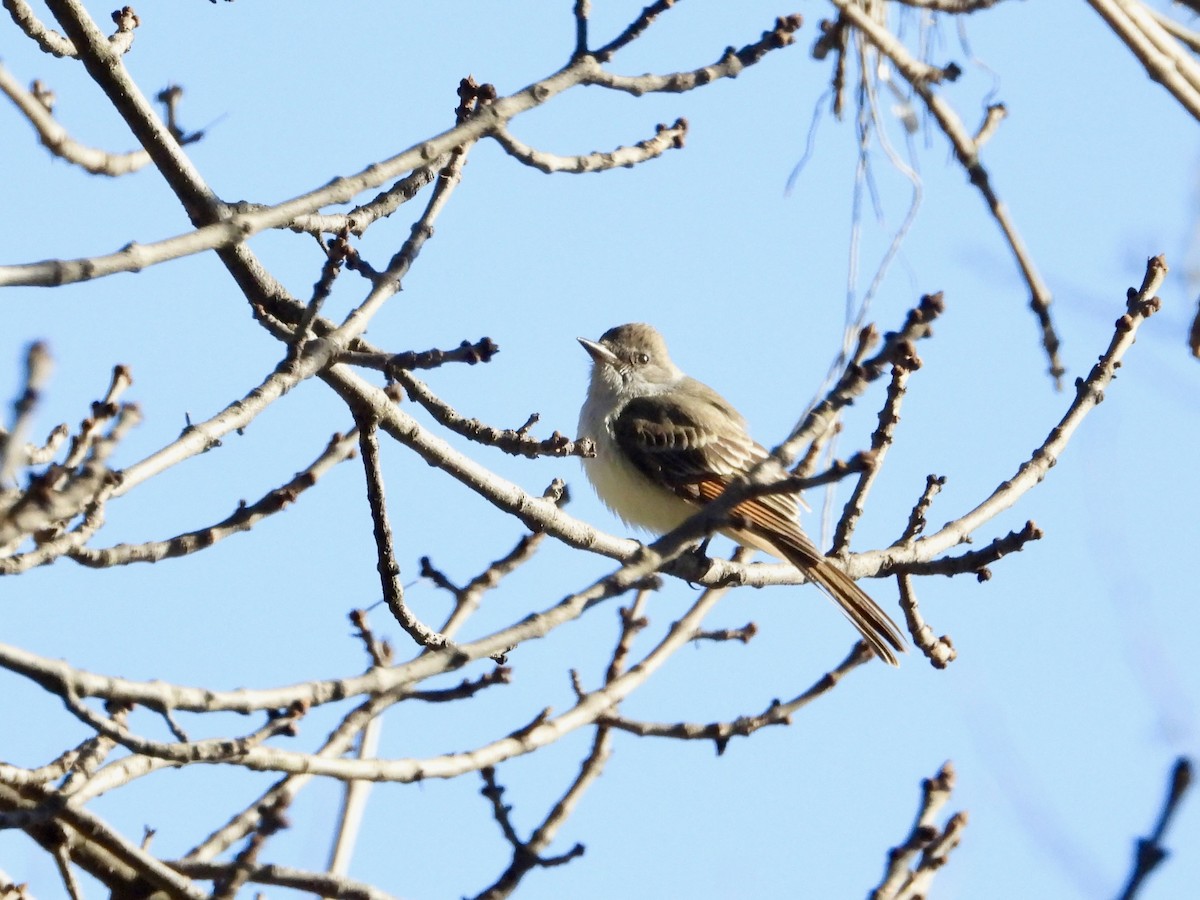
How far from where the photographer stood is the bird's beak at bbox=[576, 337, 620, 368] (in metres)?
10.2

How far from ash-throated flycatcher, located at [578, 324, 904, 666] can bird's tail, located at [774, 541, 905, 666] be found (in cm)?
26

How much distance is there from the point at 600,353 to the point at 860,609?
12.7ft

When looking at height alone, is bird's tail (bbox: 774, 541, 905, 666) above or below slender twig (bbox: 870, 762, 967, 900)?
above

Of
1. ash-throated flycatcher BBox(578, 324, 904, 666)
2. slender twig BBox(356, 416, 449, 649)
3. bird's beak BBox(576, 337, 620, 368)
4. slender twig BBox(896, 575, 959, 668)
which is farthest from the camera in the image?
bird's beak BBox(576, 337, 620, 368)

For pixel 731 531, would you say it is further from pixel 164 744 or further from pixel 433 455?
pixel 164 744

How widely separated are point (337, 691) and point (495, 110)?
205 centimetres

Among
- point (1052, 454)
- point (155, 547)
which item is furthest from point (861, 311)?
point (155, 547)

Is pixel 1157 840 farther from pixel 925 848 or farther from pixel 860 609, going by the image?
pixel 860 609

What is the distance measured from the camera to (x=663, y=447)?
9055 millimetres

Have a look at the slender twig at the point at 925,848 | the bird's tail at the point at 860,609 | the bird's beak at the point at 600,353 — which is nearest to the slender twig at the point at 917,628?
the bird's tail at the point at 860,609

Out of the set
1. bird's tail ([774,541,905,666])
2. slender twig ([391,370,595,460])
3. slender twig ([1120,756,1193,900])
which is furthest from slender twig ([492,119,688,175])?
slender twig ([1120,756,1193,900])

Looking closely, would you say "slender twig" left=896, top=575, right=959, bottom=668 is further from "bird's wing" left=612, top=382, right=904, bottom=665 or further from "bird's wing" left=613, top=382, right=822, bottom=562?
"bird's wing" left=613, top=382, right=822, bottom=562

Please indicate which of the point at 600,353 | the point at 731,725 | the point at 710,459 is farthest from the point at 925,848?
the point at 600,353

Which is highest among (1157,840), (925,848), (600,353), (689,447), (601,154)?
(600,353)
